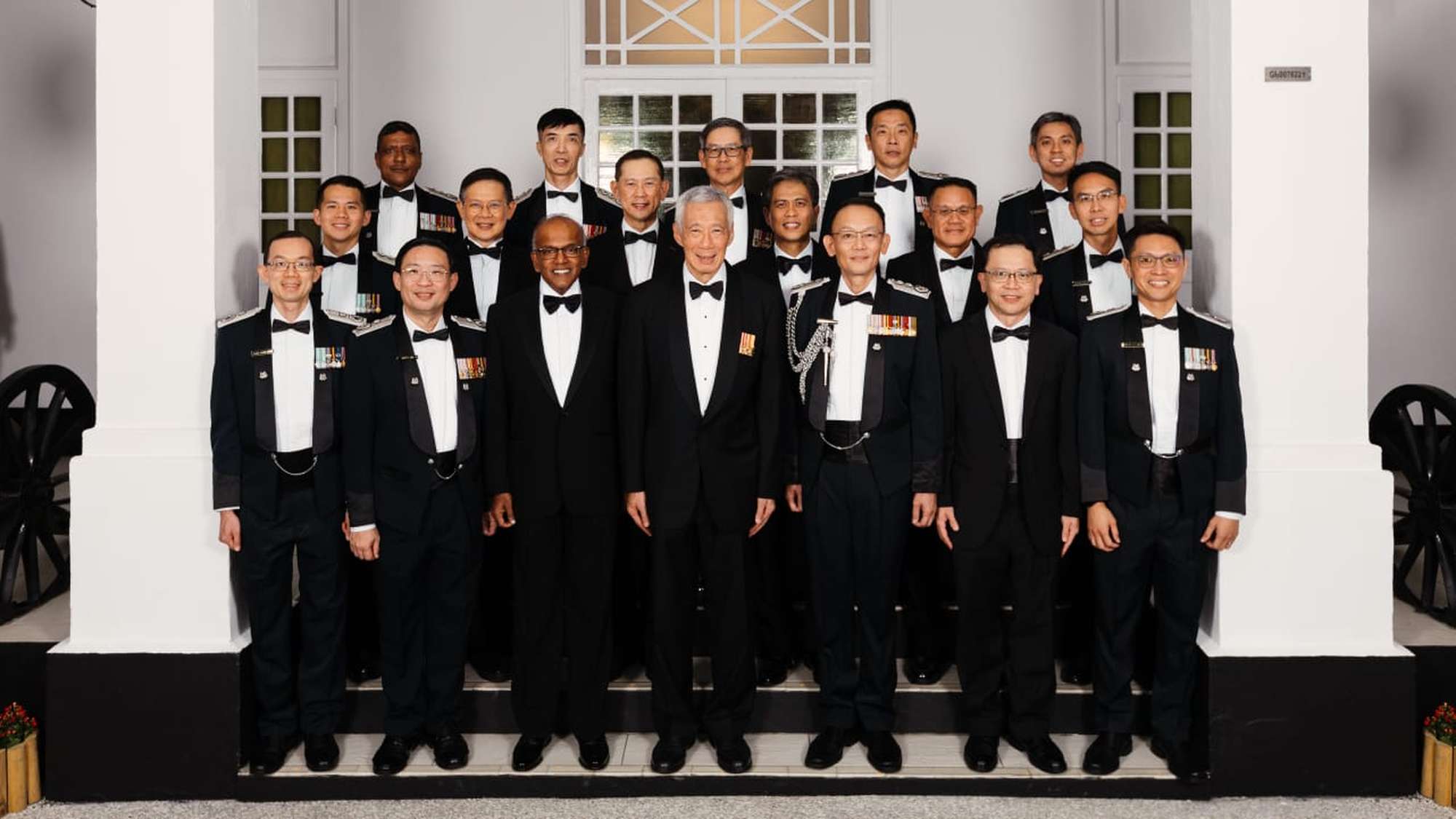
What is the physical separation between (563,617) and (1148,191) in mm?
4893

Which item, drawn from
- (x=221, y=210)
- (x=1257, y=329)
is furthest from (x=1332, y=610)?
(x=221, y=210)

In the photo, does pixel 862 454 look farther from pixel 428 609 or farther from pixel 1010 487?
pixel 428 609

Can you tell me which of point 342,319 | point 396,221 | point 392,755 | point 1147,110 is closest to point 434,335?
point 342,319

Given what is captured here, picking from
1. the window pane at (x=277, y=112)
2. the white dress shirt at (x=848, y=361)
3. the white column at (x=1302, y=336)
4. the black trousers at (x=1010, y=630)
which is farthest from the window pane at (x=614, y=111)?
the black trousers at (x=1010, y=630)

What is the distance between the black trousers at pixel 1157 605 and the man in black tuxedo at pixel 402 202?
3115 millimetres

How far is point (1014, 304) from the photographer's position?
12.3 ft

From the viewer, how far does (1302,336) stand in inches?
150

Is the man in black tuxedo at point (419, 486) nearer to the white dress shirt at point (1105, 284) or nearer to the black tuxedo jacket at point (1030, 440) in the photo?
the black tuxedo jacket at point (1030, 440)

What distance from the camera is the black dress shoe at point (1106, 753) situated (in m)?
3.81

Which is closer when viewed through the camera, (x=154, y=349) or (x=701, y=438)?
(x=701, y=438)

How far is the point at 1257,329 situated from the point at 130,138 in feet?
12.5

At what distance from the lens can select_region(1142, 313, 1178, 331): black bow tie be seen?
12.4ft

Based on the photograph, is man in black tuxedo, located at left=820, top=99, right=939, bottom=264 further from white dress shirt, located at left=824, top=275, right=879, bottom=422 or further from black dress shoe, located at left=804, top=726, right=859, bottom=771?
black dress shoe, located at left=804, top=726, right=859, bottom=771

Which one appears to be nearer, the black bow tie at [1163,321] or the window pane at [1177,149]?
the black bow tie at [1163,321]
